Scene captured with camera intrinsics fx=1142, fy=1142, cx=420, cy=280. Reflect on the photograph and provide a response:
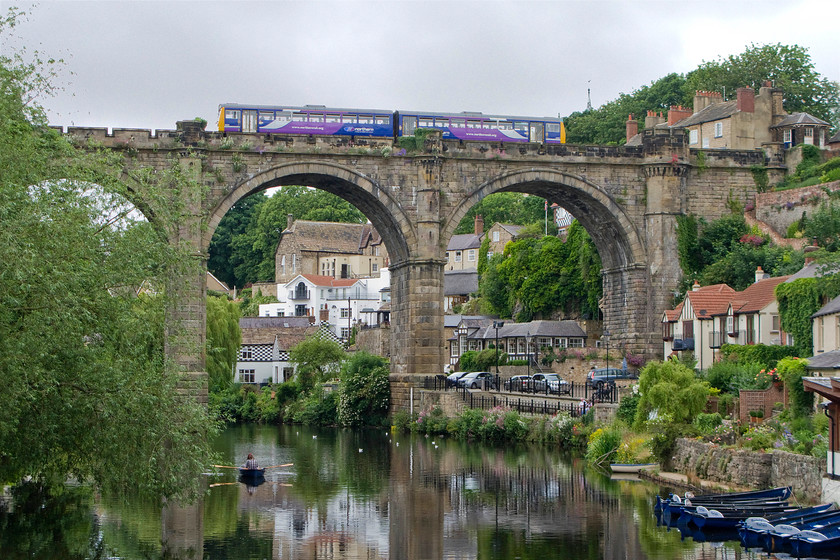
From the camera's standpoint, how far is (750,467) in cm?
2756

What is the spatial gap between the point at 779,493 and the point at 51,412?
595 inches

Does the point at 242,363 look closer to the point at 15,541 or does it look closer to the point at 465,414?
the point at 465,414

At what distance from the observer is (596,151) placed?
167 ft

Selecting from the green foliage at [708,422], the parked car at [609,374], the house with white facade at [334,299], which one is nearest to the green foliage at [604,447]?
the green foliage at [708,422]

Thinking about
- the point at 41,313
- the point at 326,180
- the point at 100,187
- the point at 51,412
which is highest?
the point at 326,180

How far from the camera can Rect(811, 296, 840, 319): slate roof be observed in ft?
105

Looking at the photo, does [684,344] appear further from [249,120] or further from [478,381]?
[249,120]

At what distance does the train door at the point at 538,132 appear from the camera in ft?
171

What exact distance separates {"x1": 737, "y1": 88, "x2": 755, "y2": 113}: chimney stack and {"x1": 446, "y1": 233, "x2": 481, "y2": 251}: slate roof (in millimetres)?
31448

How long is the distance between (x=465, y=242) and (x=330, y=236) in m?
12.8

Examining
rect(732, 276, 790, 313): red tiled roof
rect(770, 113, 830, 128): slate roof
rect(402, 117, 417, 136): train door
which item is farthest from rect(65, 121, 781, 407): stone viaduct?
rect(732, 276, 790, 313): red tiled roof

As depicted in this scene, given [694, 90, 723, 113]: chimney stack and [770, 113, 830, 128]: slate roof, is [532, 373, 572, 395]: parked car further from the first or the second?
[694, 90, 723, 113]: chimney stack

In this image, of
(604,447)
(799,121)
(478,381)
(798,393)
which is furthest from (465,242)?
(798,393)

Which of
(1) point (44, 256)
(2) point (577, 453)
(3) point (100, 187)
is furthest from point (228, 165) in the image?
(1) point (44, 256)
